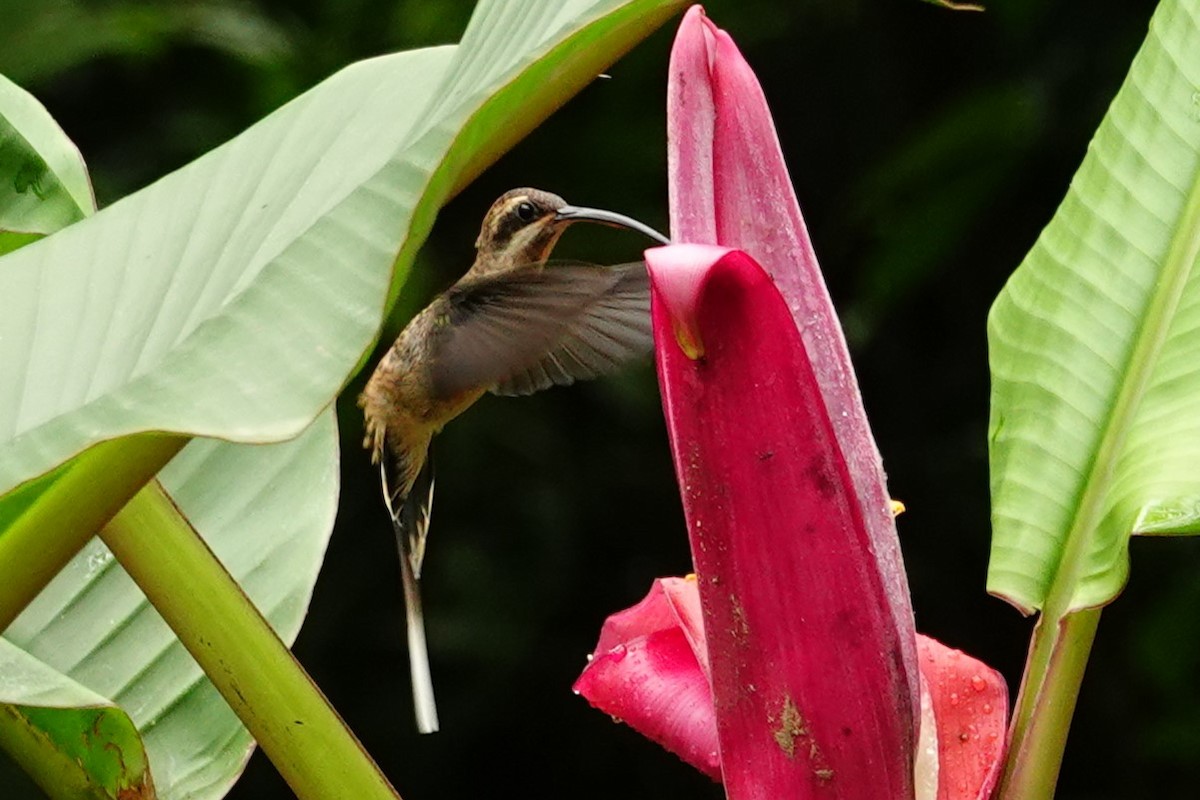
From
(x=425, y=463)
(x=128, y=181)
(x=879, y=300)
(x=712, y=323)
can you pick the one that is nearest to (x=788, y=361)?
(x=712, y=323)

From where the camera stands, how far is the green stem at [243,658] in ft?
1.78

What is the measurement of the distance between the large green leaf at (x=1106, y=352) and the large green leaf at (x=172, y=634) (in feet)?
1.07

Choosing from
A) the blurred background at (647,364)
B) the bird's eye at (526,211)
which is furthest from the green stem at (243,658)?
the blurred background at (647,364)

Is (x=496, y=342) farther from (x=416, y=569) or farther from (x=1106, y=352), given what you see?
(x=1106, y=352)

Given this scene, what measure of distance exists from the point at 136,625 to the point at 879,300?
125 cm

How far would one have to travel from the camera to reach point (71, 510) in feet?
1.59

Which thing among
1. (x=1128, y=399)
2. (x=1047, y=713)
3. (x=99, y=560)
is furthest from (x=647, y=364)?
(x=1047, y=713)

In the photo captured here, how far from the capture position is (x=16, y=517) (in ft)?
1.90

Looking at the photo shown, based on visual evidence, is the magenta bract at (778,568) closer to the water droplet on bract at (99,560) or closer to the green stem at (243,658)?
the green stem at (243,658)

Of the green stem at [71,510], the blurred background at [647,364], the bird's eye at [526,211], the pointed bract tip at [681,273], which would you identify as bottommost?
the blurred background at [647,364]

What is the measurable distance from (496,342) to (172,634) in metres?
0.27

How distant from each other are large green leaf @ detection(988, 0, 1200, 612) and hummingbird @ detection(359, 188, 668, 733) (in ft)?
0.72

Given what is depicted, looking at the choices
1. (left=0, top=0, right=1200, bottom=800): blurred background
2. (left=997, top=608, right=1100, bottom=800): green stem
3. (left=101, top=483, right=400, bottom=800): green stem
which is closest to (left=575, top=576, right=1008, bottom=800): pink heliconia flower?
(left=997, top=608, right=1100, bottom=800): green stem

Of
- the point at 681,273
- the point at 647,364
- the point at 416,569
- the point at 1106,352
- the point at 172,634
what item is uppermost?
the point at 681,273
